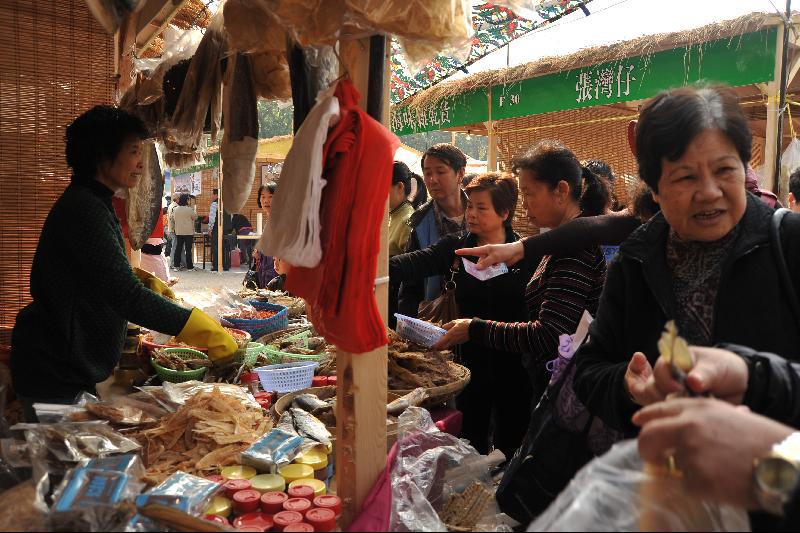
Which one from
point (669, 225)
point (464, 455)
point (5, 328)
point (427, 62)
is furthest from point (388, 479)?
point (5, 328)

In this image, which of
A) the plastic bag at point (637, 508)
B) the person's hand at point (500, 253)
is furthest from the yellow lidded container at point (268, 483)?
the person's hand at point (500, 253)

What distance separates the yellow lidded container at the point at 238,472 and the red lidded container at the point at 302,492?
0.15 m

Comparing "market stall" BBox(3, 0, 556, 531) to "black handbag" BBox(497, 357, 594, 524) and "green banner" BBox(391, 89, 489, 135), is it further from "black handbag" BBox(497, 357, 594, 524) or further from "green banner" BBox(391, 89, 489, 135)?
"green banner" BBox(391, 89, 489, 135)

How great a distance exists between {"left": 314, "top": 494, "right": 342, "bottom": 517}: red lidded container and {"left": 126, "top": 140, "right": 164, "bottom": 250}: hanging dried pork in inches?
93.7

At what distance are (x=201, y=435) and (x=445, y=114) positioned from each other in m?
7.51

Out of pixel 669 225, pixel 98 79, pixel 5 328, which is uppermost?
pixel 98 79

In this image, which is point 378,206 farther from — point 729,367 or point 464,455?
point 464,455

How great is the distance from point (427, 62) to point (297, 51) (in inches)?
15.5

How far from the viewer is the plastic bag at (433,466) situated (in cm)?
174

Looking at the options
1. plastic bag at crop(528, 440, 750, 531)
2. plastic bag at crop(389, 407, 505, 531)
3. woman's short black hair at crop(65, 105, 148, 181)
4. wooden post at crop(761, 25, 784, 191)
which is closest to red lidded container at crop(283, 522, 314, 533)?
plastic bag at crop(389, 407, 505, 531)

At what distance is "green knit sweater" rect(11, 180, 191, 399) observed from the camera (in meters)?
2.13

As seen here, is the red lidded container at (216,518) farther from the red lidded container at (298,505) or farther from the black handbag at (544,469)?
the black handbag at (544,469)

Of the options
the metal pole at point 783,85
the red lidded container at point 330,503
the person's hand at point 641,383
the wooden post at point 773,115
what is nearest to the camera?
the person's hand at point 641,383

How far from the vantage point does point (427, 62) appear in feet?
5.14
